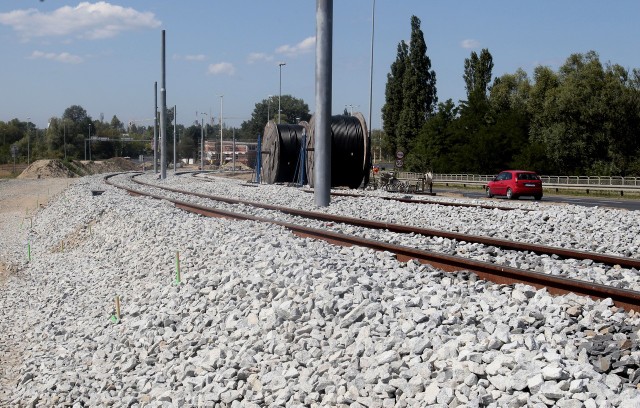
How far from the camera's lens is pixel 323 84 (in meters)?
19.6

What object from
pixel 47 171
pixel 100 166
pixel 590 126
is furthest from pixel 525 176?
pixel 100 166

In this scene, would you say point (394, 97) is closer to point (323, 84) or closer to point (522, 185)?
point (522, 185)

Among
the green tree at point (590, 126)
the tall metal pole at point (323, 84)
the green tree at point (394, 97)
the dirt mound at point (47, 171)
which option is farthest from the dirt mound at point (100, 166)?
the tall metal pole at point (323, 84)

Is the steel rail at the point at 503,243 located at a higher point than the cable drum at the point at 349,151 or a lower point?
lower

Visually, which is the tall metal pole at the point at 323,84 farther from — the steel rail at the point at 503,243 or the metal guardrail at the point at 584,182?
the metal guardrail at the point at 584,182

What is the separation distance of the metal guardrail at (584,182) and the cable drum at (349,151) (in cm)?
1692

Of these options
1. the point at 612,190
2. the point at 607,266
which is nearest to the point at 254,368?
the point at 607,266

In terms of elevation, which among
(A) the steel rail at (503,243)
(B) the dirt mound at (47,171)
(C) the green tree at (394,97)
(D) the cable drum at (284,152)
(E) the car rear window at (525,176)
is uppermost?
(C) the green tree at (394,97)

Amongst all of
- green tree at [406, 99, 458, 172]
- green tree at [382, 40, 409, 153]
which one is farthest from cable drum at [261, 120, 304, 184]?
green tree at [382, 40, 409, 153]

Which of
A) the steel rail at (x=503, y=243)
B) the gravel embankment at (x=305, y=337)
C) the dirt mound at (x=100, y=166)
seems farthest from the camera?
the dirt mound at (x=100, y=166)

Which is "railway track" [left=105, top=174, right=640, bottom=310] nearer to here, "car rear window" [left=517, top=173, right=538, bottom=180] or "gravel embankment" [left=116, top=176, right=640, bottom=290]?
"gravel embankment" [left=116, top=176, right=640, bottom=290]

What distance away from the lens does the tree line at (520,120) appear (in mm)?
64625

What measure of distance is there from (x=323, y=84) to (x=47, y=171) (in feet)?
236

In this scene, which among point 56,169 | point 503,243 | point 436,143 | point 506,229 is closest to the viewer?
point 503,243
